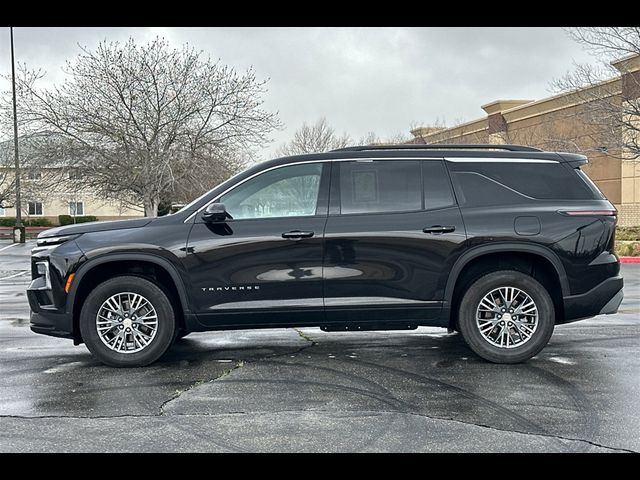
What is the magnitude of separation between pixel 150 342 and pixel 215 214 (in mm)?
1327

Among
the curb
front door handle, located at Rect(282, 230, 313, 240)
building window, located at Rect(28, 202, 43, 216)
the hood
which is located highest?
building window, located at Rect(28, 202, 43, 216)

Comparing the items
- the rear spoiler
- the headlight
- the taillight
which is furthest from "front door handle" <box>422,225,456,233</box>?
the headlight

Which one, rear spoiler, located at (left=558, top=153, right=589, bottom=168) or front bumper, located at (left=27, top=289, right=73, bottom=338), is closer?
front bumper, located at (left=27, top=289, right=73, bottom=338)

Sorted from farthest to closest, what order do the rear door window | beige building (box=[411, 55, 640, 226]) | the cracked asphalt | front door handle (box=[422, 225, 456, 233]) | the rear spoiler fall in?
beige building (box=[411, 55, 640, 226]) < the rear spoiler < the rear door window < front door handle (box=[422, 225, 456, 233]) < the cracked asphalt

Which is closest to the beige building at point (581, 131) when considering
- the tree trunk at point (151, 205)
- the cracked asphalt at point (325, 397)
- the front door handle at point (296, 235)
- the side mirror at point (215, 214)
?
the tree trunk at point (151, 205)

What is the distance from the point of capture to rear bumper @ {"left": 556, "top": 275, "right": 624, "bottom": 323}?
6.47 m

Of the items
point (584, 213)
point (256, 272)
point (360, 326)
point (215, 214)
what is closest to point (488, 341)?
point (360, 326)

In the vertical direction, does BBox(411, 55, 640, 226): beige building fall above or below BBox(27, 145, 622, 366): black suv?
above

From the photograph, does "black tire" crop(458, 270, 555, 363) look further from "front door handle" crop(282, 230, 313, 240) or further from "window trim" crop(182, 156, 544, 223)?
"front door handle" crop(282, 230, 313, 240)

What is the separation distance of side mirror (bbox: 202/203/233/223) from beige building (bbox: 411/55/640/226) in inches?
766

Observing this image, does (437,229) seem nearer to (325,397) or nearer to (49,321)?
(325,397)

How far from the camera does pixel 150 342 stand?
6.38 meters
